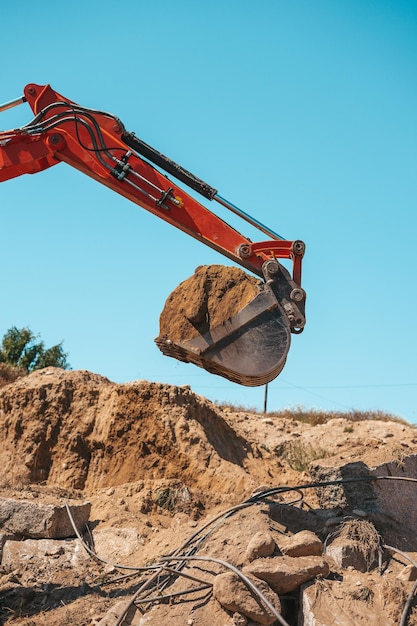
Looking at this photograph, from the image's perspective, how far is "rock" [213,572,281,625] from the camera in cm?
663

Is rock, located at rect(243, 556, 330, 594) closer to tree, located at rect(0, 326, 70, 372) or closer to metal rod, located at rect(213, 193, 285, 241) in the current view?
metal rod, located at rect(213, 193, 285, 241)

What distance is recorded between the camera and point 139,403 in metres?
13.4

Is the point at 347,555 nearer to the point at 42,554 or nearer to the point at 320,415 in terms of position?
the point at 42,554

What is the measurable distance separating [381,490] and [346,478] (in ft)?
1.30

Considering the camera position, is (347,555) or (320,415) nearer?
(347,555)

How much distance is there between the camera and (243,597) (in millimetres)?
6703

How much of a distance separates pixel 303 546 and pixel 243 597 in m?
0.95

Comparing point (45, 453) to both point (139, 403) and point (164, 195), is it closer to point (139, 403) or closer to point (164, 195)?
point (139, 403)

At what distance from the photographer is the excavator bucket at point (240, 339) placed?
8344 millimetres

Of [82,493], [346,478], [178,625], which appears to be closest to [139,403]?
[82,493]

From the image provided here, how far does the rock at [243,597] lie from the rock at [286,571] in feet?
0.30

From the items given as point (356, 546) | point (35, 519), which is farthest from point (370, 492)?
point (35, 519)

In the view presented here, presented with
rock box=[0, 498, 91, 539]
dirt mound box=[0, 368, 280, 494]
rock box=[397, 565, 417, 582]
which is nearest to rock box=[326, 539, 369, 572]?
rock box=[397, 565, 417, 582]

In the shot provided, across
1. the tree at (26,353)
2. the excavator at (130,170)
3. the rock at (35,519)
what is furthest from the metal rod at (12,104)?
the tree at (26,353)
